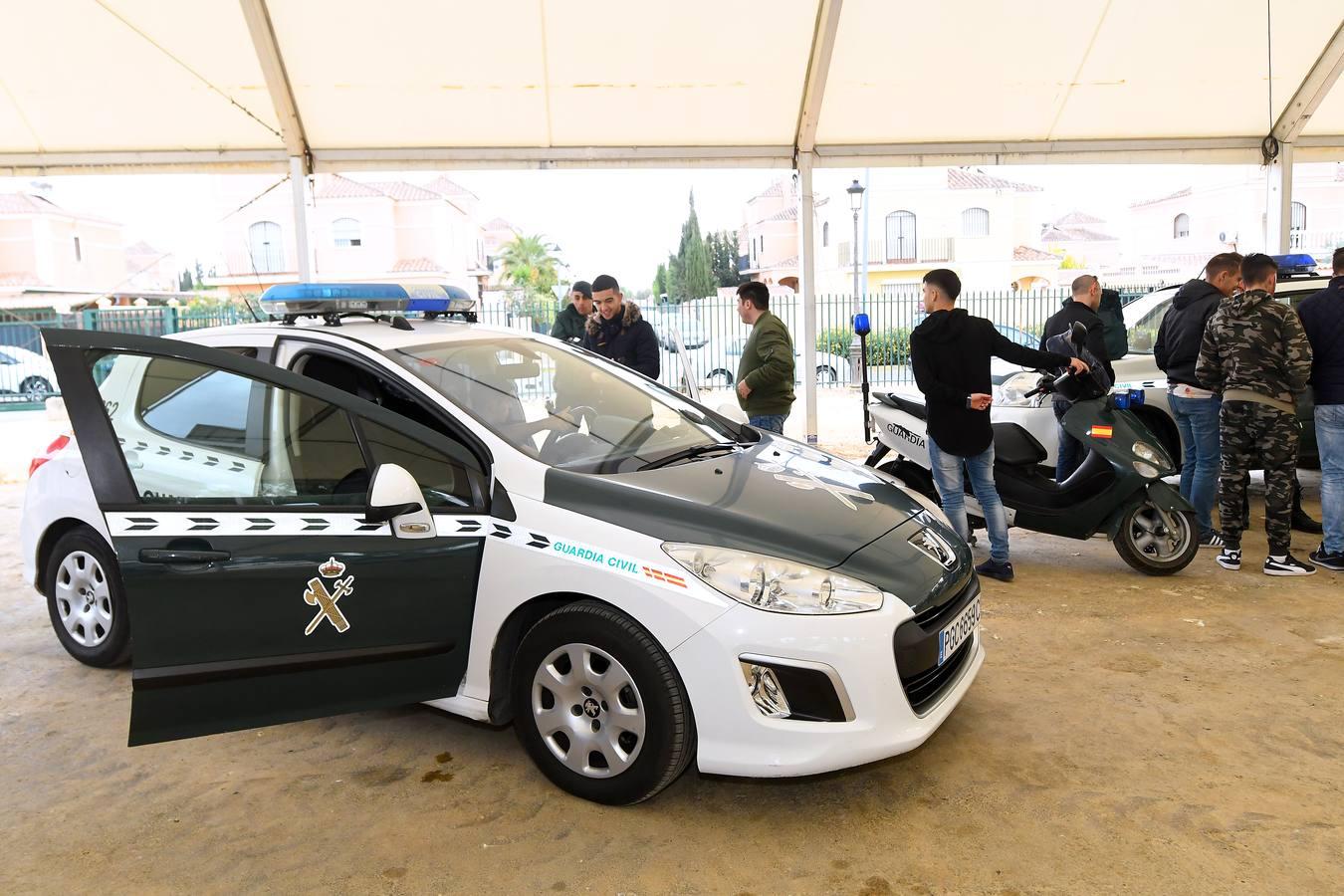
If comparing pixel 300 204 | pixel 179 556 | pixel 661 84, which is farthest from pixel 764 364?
pixel 300 204

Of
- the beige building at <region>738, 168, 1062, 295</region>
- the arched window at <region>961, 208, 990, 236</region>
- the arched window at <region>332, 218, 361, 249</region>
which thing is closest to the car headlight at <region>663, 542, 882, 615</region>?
the beige building at <region>738, 168, 1062, 295</region>

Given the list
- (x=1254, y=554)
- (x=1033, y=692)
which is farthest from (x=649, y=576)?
(x=1254, y=554)

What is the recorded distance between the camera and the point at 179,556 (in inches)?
121

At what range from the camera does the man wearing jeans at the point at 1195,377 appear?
6.08 m

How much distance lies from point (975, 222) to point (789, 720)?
4358 centimetres

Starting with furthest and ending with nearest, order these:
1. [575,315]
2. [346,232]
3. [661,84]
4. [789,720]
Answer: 1. [346,232]
2. [661,84]
3. [575,315]
4. [789,720]

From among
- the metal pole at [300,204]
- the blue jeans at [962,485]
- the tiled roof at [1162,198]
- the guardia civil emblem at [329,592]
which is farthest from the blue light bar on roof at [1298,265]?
the tiled roof at [1162,198]

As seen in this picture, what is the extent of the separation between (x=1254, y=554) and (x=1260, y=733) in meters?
2.90

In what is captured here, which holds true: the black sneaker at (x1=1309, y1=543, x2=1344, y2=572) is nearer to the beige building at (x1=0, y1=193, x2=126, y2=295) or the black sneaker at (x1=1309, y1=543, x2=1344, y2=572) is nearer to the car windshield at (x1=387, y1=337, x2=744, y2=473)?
the car windshield at (x1=387, y1=337, x2=744, y2=473)

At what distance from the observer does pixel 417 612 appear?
3.17 metres

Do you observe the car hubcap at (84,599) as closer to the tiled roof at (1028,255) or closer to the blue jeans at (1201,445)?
the blue jeans at (1201,445)

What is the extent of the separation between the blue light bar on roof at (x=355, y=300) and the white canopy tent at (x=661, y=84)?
14.8 feet

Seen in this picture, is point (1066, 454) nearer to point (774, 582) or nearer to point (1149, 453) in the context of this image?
point (1149, 453)

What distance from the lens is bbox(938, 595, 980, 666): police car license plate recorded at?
123 inches
